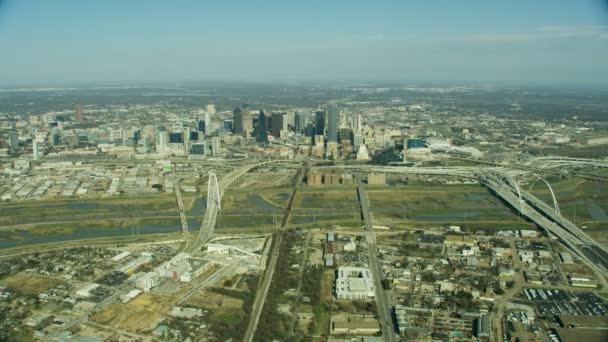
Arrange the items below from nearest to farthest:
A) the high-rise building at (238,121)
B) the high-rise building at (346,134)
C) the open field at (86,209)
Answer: the open field at (86,209) < the high-rise building at (346,134) < the high-rise building at (238,121)

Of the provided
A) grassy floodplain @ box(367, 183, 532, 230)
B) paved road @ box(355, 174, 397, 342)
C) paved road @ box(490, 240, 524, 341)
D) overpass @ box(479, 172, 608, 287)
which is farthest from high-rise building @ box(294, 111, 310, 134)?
paved road @ box(490, 240, 524, 341)

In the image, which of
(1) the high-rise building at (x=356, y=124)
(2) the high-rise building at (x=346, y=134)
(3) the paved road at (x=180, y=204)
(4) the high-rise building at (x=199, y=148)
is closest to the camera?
(3) the paved road at (x=180, y=204)

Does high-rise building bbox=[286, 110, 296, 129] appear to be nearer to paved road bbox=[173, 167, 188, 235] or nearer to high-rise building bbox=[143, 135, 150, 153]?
high-rise building bbox=[143, 135, 150, 153]

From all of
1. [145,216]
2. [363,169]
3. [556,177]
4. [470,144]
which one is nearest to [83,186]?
[145,216]

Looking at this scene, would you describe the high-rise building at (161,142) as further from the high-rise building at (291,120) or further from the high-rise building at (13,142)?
the high-rise building at (291,120)

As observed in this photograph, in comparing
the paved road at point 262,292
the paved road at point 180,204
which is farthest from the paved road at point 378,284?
the paved road at point 180,204

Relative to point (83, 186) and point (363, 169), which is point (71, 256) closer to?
point (83, 186)
